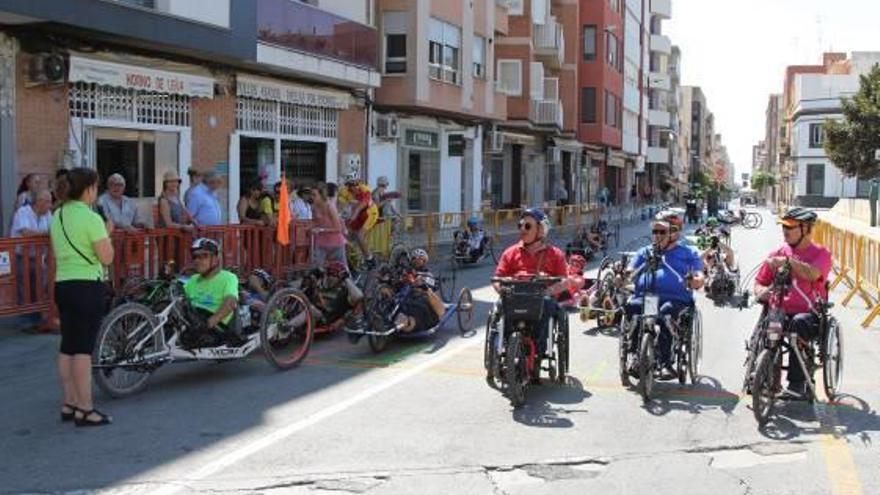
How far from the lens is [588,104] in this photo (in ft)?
170

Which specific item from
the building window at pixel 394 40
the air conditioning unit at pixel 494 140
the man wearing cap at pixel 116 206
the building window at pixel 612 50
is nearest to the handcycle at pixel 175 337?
the man wearing cap at pixel 116 206

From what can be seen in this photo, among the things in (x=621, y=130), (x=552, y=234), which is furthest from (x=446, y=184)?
(x=621, y=130)

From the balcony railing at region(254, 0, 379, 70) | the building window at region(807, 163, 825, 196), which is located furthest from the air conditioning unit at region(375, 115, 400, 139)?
the building window at region(807, 163, 825, 196)

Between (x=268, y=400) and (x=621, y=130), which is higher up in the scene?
(x=621, y=130)

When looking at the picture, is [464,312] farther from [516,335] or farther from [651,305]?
[516,335]

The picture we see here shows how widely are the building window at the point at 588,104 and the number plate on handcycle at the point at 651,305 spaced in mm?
44577

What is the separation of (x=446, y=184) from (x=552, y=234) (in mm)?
3805

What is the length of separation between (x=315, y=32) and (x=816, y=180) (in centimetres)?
7140

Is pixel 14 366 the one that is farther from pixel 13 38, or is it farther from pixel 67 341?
pixel 13 38

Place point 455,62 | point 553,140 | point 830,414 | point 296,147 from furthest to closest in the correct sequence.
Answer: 1. point 553,140
2. point 455,62
3. point 296,147
4. point 830,414

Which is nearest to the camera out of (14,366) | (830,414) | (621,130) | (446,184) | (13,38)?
(830,414)

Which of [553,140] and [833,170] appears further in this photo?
[833,170]

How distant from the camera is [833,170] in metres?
82.0

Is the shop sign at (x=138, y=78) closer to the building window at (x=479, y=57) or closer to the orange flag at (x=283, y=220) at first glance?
the orange flag at (x=283, y=220)
